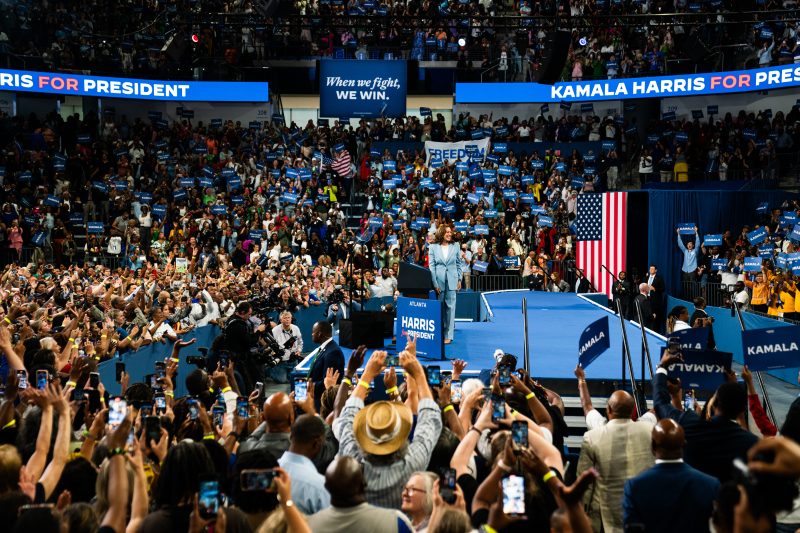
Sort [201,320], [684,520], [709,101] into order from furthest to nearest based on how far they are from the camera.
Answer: [709,101]
[201,320]
[684,520]

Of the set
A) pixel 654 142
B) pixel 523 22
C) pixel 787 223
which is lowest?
pixel 787 223

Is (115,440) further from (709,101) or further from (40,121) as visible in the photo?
(709,101)

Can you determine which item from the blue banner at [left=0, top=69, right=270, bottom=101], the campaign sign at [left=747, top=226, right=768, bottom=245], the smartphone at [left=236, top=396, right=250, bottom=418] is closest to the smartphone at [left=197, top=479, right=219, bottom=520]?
the smartphone at [left=236, top=396, right=250, bottom=418]

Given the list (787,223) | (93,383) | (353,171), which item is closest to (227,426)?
(93,383)

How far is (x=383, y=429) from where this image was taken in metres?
4.74

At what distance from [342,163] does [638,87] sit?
10.3 m

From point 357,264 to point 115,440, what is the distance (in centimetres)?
1180

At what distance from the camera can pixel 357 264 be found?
16.0 m

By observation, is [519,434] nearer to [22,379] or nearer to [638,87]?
[22,379]

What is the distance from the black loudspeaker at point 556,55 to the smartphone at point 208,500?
63.6 feet

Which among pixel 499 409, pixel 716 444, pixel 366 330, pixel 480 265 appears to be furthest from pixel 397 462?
pixel 480 265

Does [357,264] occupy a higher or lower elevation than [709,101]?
lower

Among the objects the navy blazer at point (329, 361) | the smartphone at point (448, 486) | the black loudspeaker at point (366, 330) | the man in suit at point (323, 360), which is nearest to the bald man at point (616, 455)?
the smartphone at point (448, 486)

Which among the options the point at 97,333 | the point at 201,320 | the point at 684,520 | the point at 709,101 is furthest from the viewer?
the point at 709,101
